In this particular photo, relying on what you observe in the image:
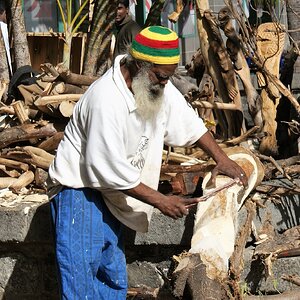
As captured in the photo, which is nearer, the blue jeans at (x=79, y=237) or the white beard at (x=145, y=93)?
the white beard at (x=145, y=93)

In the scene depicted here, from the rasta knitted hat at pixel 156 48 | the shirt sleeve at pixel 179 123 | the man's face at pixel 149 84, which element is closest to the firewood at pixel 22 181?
the shirt sleeve at pixel 179 123

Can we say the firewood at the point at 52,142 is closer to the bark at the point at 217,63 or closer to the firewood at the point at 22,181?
the firewood at the point at 22,181

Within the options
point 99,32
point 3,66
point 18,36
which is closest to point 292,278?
point 99,32

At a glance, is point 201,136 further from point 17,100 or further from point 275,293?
point 17,100

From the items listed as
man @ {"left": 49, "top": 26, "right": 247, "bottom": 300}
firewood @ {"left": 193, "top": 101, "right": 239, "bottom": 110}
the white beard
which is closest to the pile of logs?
firewood @ {"left": 193, "top": 101, "right": 239, "bottom": 110}

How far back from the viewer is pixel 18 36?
7941mm

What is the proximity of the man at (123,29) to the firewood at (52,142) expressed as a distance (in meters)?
1.85

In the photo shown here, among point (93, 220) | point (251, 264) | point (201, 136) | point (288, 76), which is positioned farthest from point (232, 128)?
point (93, 220)

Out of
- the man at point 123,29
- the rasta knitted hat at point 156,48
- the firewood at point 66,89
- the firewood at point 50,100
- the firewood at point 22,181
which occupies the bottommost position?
the man at point 123,29

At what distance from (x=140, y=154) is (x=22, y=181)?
1.75 metres

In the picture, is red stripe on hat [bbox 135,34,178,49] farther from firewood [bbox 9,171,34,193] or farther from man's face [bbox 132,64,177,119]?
firewood [bbox 9,171,34,193]

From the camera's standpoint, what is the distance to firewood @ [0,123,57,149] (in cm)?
620

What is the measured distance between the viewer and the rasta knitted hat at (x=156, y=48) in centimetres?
421

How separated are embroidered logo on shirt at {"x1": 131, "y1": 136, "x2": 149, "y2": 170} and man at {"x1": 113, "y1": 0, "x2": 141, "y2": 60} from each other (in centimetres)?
335
